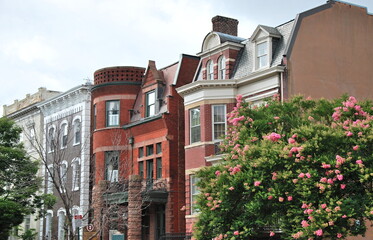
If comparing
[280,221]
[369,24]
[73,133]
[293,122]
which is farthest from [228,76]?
[73,133]

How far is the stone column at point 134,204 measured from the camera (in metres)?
35.1

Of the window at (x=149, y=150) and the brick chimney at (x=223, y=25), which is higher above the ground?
the brick chimney at (x=223, y=25)

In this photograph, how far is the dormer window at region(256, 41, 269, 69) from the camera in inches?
1276

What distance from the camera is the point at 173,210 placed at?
36500mm

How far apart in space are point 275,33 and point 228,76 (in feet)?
11.2

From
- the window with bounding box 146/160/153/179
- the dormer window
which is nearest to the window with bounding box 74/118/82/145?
the window with bounding box 146/160/153/179

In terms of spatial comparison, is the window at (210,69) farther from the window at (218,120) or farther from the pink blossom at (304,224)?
the pink blossom at (304,224)

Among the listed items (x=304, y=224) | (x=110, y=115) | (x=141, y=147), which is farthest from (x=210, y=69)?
(x=304, y=224)

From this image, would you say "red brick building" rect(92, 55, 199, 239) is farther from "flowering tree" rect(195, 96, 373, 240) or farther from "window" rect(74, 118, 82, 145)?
"flowering tree" rect(195, 96, 373, 240)

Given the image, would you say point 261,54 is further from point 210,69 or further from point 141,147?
point 141,147

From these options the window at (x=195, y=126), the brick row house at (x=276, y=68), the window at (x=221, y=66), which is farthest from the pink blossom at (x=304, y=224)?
the window at (x=221, y=66)

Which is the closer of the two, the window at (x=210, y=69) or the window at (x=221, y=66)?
the window at (x=221, y=66)

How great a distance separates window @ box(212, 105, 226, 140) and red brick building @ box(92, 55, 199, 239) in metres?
4.00

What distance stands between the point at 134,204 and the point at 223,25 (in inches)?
453
